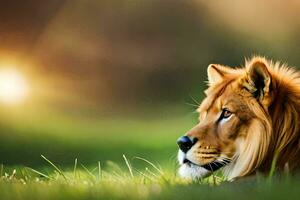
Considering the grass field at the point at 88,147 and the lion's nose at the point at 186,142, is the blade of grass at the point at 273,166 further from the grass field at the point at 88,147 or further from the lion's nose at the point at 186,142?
the grass field at the point at 88,147

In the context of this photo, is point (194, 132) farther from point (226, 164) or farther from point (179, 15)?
point (179, 15)

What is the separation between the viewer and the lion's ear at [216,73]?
2.21 metres

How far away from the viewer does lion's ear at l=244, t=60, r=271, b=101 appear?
1.98m

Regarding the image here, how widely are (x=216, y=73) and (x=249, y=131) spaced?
27 cm

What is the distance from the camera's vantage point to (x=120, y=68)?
2502mm

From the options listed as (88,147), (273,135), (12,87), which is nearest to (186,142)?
(273,135)

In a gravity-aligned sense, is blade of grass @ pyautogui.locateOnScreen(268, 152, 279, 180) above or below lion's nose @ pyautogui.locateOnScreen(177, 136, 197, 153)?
below

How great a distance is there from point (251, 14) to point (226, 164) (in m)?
0.67

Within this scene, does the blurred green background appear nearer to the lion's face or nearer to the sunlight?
the sunlight

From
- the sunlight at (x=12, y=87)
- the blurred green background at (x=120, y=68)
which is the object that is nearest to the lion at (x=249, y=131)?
the blurred green background at (x=120, y=68)

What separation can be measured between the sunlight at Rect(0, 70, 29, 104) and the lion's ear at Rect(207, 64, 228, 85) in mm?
616

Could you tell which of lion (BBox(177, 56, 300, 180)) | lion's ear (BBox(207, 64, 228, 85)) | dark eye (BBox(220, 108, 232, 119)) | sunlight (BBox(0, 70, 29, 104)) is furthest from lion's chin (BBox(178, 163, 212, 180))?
sunlight (BBox(0, 70, 29, 104))

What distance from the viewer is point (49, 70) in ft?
8.23

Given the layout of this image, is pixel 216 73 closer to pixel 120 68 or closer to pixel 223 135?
pixel 223 135
